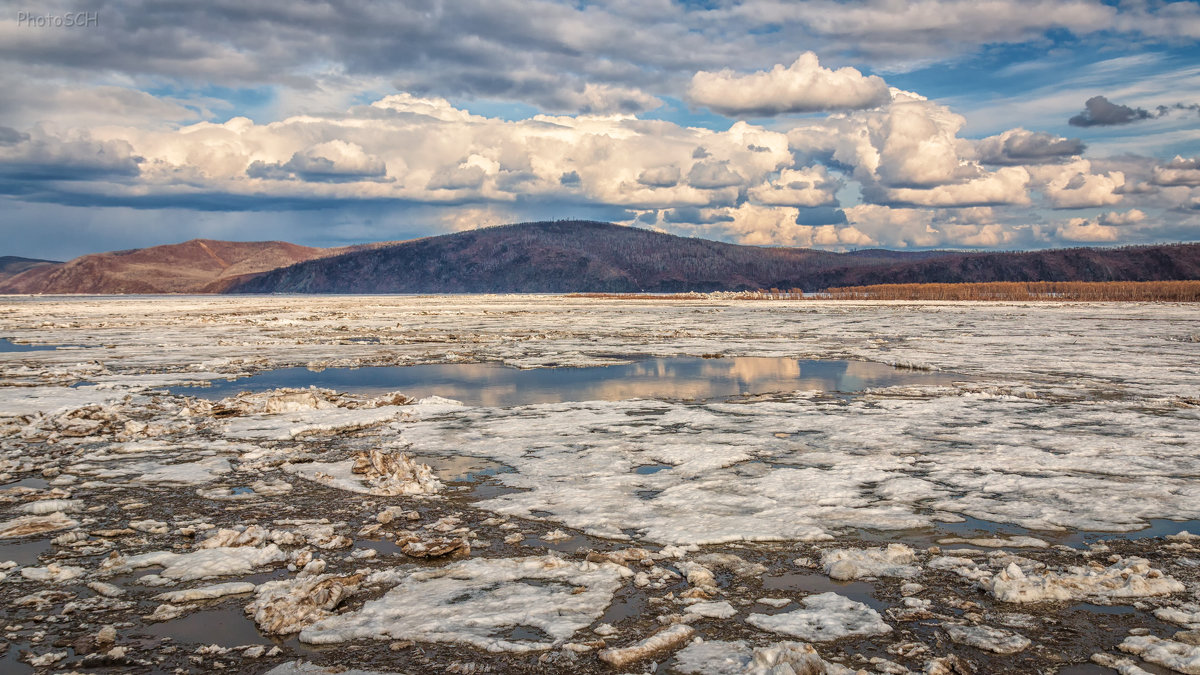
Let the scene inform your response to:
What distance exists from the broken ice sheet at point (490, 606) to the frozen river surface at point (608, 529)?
21mm

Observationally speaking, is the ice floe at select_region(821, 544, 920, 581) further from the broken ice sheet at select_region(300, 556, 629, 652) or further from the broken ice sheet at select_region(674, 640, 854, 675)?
the broken ice sheet at select_region(300, 556, 629, 652)

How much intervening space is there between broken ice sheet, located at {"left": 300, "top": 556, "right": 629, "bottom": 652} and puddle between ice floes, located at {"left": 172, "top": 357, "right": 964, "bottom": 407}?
24.8ft

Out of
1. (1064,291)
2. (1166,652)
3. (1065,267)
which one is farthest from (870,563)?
(1065,267)

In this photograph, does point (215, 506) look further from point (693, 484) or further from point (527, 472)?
point (693, 484)

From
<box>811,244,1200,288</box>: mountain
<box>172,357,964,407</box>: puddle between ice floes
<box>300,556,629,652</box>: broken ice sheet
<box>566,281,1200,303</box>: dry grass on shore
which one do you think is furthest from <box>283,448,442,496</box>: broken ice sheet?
<box>811,244,1200,288</box>: mountain

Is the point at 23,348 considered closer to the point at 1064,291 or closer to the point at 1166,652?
the point at 1166,652

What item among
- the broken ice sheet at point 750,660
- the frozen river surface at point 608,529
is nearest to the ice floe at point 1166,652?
the frozen river surface at point 608,529

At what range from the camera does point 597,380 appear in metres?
16.1

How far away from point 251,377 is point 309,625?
45.0 ft

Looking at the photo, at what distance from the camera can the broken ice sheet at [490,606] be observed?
4312 mm

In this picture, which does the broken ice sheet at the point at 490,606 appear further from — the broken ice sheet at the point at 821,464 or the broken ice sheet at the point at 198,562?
the broken ice sheet at the point at 198,562

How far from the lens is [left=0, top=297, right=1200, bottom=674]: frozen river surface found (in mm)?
4199

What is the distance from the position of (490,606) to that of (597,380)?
11.5 meters

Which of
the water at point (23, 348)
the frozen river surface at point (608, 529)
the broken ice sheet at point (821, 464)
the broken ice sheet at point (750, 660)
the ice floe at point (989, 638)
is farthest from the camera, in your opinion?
the water at point (23, 348)
